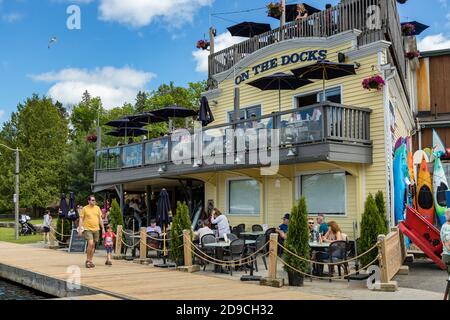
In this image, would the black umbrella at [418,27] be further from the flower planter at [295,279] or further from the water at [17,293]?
the water at [17,293]

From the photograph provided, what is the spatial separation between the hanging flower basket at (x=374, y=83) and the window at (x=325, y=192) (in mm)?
2628

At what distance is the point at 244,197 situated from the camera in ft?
59.2

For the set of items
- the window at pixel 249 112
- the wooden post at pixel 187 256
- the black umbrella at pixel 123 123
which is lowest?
the wooden post at pixel 187 256

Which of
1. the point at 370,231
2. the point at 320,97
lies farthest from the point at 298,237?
the point at 320,97

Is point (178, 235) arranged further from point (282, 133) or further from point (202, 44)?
point (202, 44)

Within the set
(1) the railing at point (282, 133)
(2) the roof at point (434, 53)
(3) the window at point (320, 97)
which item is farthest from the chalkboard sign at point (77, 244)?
(2) the roof at point (434, 53)

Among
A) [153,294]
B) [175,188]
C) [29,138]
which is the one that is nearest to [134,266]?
[153,294]

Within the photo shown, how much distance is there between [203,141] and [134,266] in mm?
5299

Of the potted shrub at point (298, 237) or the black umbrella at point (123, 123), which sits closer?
the potted shrub at point (298, 237)

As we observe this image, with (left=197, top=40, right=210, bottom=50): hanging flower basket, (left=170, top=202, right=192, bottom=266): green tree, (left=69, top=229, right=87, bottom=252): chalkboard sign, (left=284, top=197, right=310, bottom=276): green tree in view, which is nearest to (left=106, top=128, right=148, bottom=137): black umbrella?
(left=197, top=40, right=210, bottom=50): hanging flower basket

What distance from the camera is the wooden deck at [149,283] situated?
28.6ft

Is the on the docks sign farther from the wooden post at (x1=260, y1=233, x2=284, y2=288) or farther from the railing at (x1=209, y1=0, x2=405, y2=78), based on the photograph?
the wooden post at (x1=260, y1=233, x2=284, y2=288)

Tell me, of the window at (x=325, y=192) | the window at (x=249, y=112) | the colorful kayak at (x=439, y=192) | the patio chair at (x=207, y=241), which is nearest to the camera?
the patio chair at (x=207, y=241)

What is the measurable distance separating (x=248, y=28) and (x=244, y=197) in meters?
7.52
